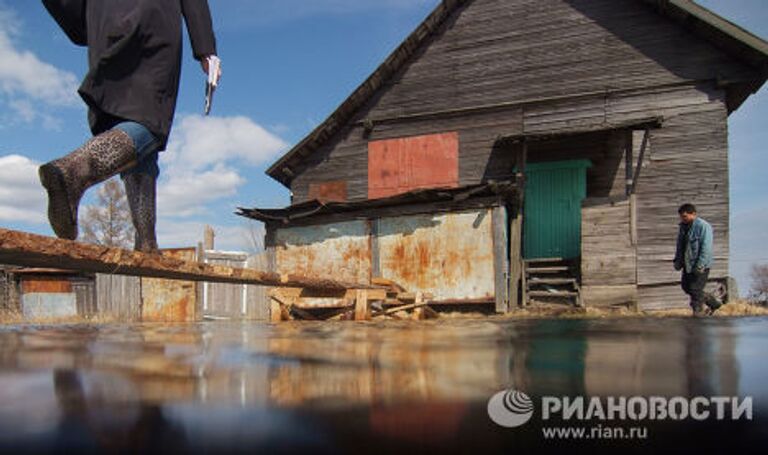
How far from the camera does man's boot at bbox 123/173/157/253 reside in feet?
8.51

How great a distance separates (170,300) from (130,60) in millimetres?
11110

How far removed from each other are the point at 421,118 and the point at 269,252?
15.8ft

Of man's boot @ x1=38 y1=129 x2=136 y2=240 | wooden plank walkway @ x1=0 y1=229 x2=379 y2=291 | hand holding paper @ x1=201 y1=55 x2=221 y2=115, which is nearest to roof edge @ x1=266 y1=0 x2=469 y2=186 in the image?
wooden plank walkway @ x1=0 y1=229 x2=379 y2=291

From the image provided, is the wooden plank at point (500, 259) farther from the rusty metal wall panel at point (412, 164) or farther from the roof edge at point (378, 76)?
the roof edge at point (378, 76)

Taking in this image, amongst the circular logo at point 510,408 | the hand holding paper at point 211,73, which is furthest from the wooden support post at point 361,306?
the circular logo at point 510,408

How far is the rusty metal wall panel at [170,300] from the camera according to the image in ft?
40.3

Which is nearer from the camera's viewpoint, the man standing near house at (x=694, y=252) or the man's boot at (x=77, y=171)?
the man's boot at (x=77, y=171)

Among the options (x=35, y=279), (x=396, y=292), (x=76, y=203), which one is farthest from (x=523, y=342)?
(x=35, y=279)

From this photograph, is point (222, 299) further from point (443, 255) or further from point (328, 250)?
point (443, 255)

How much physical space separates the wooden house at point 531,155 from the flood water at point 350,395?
26.3 ft

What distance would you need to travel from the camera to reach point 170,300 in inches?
488

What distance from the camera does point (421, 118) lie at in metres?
12.6

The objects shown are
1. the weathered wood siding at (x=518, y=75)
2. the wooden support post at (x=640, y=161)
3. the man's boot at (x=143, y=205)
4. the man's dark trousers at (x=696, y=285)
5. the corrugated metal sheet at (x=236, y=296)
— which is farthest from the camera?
the corrugated metal sheet at (x=236, y=296)

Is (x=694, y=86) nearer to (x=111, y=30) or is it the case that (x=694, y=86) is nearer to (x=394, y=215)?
(x=394, y=215)
